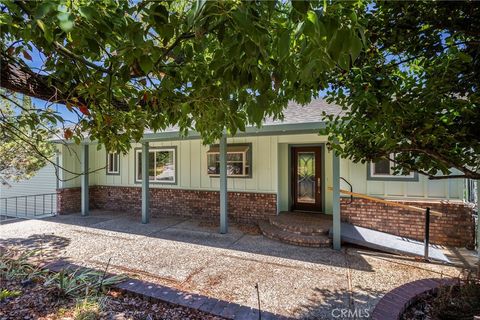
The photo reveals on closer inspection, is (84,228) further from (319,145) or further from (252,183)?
(319,145)

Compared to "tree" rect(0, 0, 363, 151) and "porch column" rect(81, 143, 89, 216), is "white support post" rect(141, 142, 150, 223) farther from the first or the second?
"tree" rect(0, 0, 363, 151)

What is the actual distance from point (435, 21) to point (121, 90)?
2.61 m

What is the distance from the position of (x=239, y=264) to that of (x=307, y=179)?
13.5ft

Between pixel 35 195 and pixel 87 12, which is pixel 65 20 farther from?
pixel 35 195

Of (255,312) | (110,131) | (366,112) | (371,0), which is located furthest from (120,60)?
(255,312)

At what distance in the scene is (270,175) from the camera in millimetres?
7699

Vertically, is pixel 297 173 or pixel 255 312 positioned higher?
pixel 297 173

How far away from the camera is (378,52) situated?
2.20m

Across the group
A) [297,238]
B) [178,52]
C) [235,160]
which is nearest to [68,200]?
[235,160]

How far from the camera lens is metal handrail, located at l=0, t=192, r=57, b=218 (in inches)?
378

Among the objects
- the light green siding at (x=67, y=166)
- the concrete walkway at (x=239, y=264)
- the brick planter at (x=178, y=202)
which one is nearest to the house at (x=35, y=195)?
the light green siding at (x=67, y=166)

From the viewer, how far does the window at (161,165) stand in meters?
9.16

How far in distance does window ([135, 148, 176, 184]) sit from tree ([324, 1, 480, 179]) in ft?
25.4

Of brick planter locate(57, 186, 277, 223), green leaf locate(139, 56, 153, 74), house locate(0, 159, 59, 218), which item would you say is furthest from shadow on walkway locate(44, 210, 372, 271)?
green leaf locate(139, 56, 153, 74)
